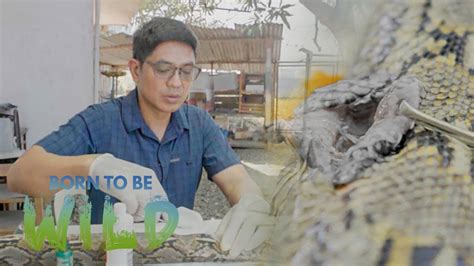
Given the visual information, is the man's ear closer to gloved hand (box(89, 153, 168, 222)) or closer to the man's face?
the man's face

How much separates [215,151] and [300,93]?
348mm

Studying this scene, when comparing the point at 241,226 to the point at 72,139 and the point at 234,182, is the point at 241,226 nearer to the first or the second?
the point at 234,182

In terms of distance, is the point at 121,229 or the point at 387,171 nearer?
the point at 387,171

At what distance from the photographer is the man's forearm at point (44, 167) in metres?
0.98

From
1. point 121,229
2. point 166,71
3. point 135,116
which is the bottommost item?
point 121,229

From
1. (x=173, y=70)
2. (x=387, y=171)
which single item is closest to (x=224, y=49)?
(x=173, y=70)

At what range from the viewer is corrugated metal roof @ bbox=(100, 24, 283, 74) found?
95cm

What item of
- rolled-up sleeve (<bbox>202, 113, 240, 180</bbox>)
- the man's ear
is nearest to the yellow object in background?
rolled-up sleeve (<bbox>202, 113, 240, 180</bbox>)

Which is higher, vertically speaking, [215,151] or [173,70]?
[173,70]

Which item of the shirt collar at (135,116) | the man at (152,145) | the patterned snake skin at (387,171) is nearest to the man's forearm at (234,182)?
the man at (152,145)

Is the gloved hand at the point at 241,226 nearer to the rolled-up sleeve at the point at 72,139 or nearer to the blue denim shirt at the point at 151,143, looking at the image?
the blue denim shirt at the point at 151,143

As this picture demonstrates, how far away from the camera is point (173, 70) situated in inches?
38.4

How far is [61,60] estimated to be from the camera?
1.01 m

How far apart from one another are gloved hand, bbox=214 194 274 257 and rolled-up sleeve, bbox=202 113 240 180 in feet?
0.31
